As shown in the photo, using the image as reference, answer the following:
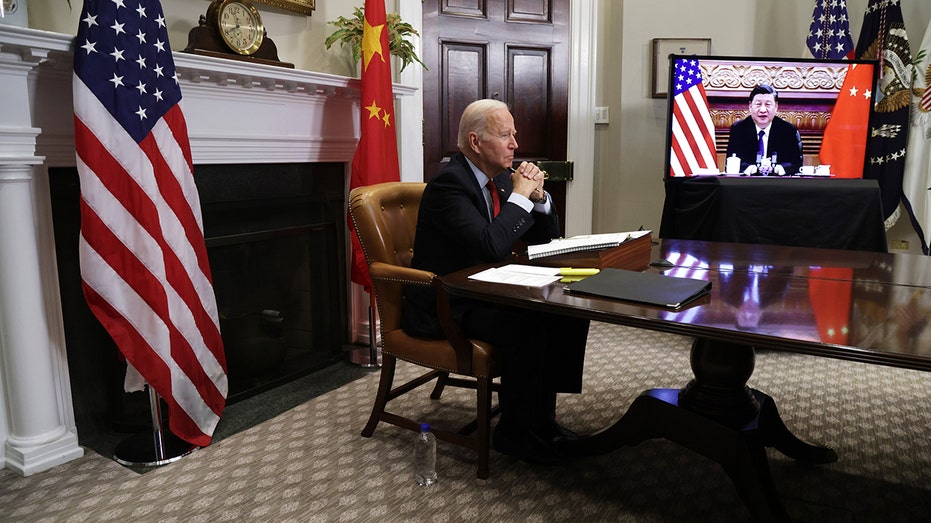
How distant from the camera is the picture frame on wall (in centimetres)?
440

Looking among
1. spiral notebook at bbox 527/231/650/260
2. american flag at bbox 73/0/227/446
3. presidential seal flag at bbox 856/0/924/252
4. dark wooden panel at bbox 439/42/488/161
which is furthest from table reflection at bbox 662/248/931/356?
presidential seal flag at bbox 856/0/924/252

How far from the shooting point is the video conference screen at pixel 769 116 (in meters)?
3.77

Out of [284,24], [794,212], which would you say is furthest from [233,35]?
[794,212]

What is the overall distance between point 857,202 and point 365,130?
8.34 feet

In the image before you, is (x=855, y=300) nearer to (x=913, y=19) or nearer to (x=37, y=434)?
(x=37, y=434)

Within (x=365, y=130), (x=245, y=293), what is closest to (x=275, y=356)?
(x=245, y=293)

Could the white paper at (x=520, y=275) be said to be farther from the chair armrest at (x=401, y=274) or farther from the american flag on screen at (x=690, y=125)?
the american flag on screen at (x=690, y=125)

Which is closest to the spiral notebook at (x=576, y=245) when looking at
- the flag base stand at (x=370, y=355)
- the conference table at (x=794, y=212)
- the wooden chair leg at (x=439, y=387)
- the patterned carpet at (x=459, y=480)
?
the patterned carpet at (x=459, y=480)

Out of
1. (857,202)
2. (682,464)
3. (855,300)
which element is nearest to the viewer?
(855,300)

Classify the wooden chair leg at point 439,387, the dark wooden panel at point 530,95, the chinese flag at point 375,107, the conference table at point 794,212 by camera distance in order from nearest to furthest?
1. the wooden chair leg at point 439,387
2. the chinese flag at point 375,107
3. the conference table at point 794,212
4. the dark wooden panel at point 530,95

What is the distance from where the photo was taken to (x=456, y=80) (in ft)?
13.2

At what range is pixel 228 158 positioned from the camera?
2.70 m

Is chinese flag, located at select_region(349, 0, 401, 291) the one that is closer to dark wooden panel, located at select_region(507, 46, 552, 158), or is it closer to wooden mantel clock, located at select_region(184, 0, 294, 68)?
wooden mantel clock, located at select_region(184, 0, 294, 68)

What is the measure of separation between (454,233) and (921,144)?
3458 millimetres
